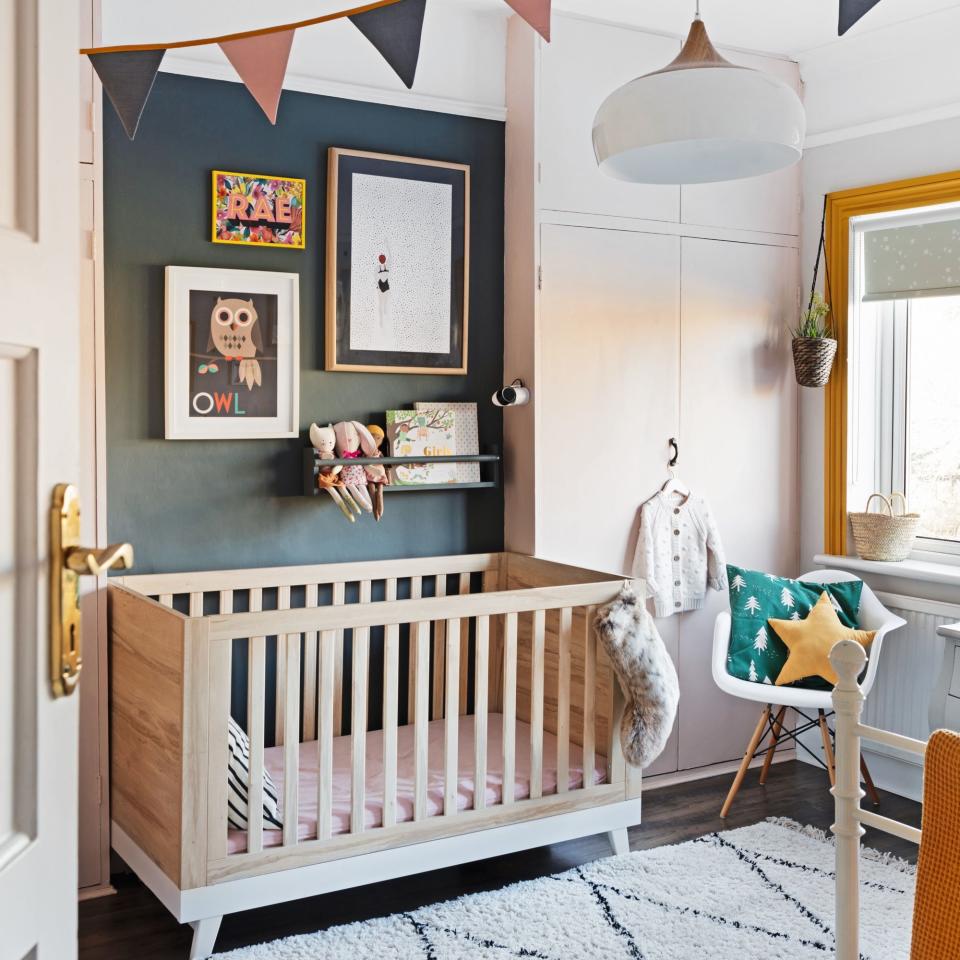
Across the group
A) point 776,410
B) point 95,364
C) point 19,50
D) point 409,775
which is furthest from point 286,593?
point 19,50

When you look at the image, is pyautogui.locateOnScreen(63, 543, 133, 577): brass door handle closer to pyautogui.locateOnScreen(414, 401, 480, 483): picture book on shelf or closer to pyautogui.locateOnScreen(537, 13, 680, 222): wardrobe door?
pyautogui.locateOnScreen(414, 401, 480, 483): picture book on shelf

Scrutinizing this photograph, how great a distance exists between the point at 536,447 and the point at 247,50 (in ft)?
5.38

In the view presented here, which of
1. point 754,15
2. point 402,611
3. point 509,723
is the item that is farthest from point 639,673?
point 754,15

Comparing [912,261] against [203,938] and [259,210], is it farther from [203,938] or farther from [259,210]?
[203,938]

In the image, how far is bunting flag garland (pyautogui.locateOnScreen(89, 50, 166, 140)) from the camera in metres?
1.94

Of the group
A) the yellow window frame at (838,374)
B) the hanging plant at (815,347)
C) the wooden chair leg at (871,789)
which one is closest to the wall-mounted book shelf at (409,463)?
the hanging plant at (815,347)

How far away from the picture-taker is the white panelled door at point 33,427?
89cm

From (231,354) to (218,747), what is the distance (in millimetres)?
1154

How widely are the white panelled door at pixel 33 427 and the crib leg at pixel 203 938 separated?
4.61 feet

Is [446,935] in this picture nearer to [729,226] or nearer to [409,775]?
[409,775]

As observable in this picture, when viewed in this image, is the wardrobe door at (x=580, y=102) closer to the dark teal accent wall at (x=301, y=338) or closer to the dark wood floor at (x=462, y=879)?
the dark teal accent wall at (x=301, y=338)

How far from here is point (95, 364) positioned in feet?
8.84

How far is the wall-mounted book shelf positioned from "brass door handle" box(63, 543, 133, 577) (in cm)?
197

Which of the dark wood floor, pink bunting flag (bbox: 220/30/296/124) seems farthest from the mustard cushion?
pink bunting flag (bbox: 220/30/296/124)
